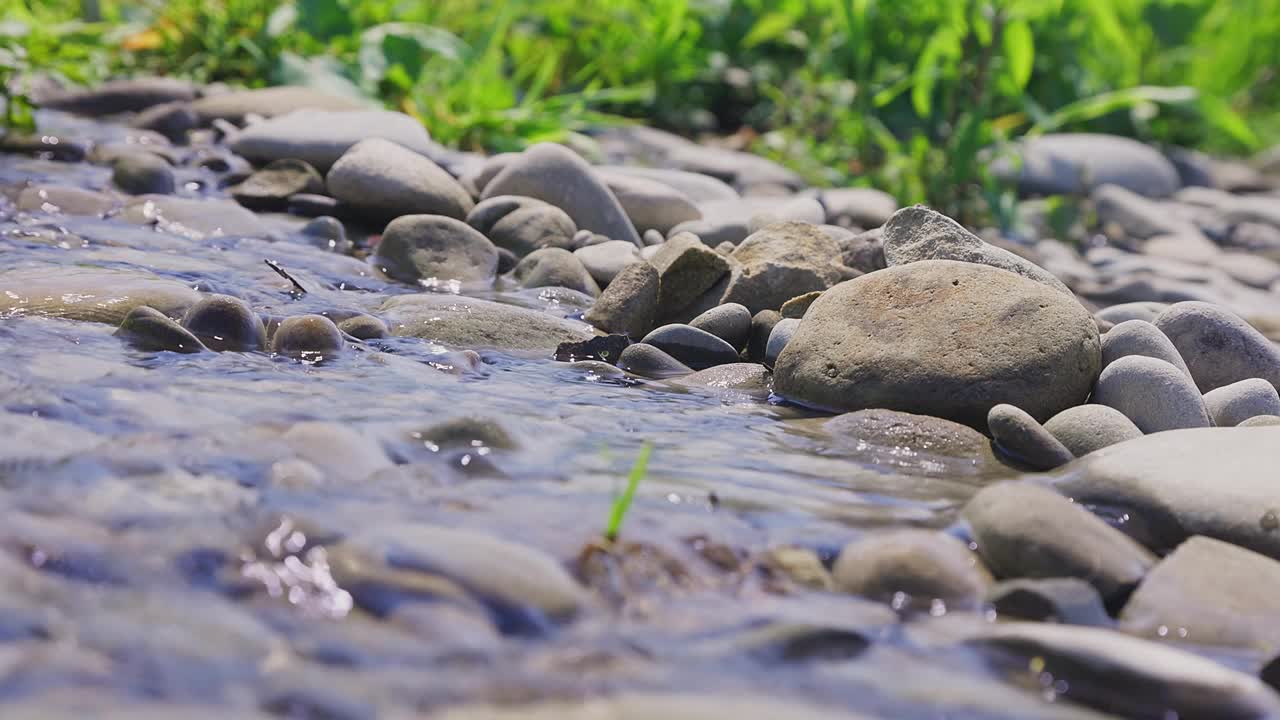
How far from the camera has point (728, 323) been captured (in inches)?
145

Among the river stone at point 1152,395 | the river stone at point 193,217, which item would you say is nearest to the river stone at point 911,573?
the river stone at point 1152,395

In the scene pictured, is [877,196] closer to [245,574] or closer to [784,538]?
[784,538]

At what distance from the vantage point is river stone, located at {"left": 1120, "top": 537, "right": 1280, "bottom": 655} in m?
1.96

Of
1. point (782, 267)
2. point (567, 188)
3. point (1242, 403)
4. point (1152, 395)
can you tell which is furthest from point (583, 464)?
point (567, 188)

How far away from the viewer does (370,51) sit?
257 inches

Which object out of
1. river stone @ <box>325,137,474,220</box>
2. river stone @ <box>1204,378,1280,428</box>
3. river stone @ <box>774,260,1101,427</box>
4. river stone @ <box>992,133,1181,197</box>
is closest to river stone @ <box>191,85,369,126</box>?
river stone @ <box>325,137,474,220</box>

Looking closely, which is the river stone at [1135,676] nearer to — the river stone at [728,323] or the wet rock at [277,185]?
the river stone at [728,323]

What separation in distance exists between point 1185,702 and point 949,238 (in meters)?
2.03

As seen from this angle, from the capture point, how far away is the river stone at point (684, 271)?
381 centimetres

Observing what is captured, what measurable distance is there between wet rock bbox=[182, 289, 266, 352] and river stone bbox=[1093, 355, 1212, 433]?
2.10 meters

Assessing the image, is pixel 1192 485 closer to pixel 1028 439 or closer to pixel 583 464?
pixel 1028 439

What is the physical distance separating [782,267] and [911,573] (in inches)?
76.5

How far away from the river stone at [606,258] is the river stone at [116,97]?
309cm

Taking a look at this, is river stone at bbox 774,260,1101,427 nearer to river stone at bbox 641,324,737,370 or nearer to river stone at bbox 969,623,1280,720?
river stone at bbox 641,324,737,370
